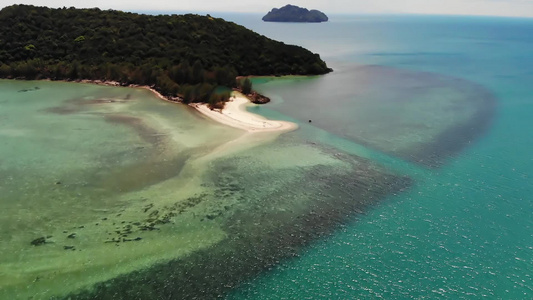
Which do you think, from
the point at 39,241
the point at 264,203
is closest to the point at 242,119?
the point at 264,203

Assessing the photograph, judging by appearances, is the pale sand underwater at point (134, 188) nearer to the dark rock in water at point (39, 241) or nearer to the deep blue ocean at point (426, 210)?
the dark rock in water at point (39, 241)

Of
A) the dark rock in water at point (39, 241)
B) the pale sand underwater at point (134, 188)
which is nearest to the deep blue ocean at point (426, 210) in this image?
the pale sand underwater at point (134, 188)

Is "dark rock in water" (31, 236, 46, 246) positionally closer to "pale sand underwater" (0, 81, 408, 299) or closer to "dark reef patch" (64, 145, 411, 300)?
"pale sand underwater" (0, 81, 408, 299)

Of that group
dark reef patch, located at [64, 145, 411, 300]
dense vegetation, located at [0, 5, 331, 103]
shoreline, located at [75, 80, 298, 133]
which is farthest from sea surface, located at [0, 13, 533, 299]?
dense vegetation, located at [0, 5, 331, 103]

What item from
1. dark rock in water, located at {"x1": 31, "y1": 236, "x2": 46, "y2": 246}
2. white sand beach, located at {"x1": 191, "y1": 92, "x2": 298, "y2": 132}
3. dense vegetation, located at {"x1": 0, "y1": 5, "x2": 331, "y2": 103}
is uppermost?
dense vegetation, located at {"x1": 0, "y1": 5, "x2": 331, "y2": 103}

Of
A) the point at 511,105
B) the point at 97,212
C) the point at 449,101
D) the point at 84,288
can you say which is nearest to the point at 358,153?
the point at 97,212

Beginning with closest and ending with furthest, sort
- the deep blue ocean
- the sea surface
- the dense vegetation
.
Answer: the deep blue ocean → the sea surface → the dense vegetation
